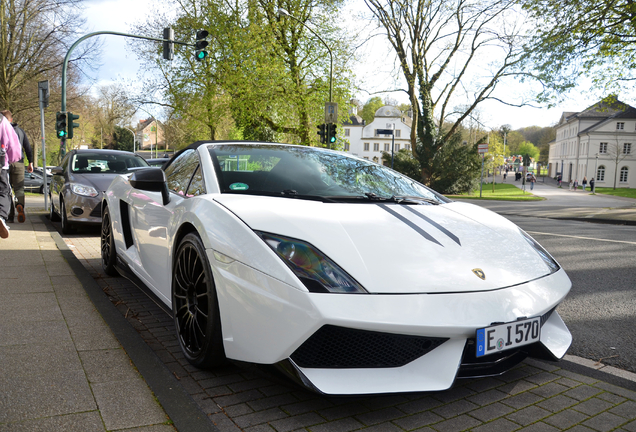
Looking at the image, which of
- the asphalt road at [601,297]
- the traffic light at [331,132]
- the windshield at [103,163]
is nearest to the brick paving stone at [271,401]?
the asphalt road at [601,297]

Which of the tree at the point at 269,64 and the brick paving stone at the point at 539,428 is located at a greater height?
the tree at the point at 269,64

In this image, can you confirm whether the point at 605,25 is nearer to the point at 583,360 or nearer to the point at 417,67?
the point at 417,67

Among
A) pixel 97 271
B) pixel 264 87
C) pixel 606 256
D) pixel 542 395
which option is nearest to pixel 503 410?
pixel 542 395

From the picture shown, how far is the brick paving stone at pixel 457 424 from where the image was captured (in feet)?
7.45

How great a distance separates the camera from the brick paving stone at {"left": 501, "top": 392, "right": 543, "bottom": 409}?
8.28 ft

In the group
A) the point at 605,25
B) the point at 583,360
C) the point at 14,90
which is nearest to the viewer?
the point at 583,360

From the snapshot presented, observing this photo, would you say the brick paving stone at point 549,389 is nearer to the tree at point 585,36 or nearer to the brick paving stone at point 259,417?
the brick paving stone at point 259,417

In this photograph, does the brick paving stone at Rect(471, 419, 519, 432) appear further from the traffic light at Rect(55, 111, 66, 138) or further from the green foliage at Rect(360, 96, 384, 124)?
the green foliage at Rect(360, 96, 384, 124)

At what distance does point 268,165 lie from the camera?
3.48 m

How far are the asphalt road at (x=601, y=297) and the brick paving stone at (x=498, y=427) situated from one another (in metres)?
1.25

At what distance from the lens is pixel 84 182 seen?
8438 mm

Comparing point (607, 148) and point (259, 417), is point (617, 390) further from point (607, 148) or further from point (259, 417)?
point (607, 148)

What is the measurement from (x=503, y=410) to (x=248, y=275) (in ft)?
4.52

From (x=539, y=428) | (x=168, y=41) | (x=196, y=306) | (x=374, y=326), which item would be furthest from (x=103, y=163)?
(x=168, y=41)
